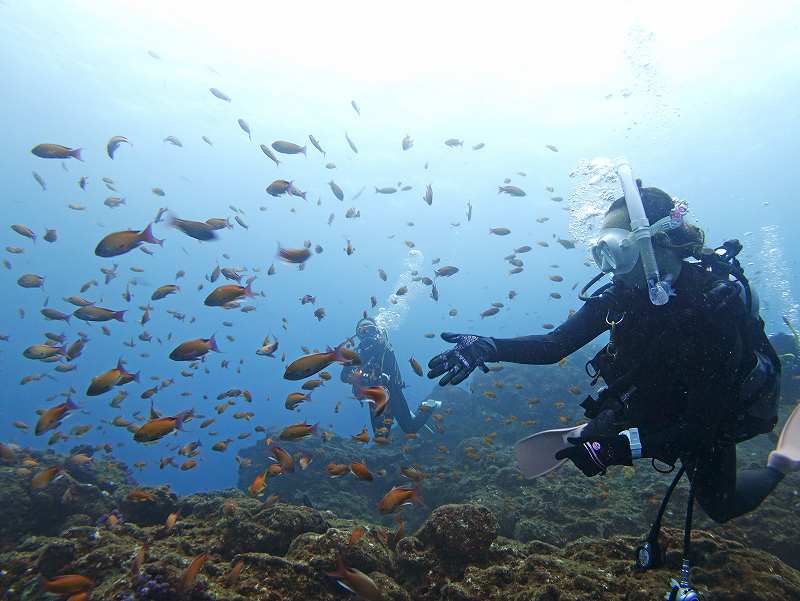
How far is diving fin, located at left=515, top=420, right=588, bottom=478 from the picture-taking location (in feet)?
14.6

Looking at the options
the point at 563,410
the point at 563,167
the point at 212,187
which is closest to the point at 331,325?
the point at 212,187

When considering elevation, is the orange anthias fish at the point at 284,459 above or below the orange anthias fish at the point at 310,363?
below

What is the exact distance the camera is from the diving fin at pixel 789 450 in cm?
371

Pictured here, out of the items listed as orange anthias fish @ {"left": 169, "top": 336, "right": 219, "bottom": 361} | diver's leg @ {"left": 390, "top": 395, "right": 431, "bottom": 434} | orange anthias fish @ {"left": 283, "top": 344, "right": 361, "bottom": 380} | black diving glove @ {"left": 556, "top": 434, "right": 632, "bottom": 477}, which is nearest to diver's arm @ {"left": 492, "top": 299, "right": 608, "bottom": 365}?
black diving glove @ {"left": 556, "top": 434, "right": 632, "bottom": 477}

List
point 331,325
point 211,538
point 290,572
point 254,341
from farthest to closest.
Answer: point 331,325 → point 254,341 → point 211,538 → point 290,572

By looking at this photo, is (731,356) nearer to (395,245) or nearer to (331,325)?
(395,245)

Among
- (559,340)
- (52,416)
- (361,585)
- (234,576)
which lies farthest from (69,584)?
(559,340)

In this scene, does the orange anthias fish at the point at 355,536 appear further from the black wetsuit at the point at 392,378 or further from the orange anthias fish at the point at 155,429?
the black wetsuit at the point at 392,378

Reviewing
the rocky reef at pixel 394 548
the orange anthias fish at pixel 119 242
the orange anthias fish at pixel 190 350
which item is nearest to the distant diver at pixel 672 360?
the rocky reef at pixel 394 548

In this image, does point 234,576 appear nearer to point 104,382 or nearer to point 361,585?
point 361,585

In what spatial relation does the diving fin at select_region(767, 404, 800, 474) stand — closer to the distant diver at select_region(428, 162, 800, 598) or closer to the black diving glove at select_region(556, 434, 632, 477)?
the distant diver at select_region(428, 162, 800, 598)

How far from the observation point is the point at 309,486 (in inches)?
467

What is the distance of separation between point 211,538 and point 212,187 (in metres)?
59.2

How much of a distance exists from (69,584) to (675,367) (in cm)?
528
